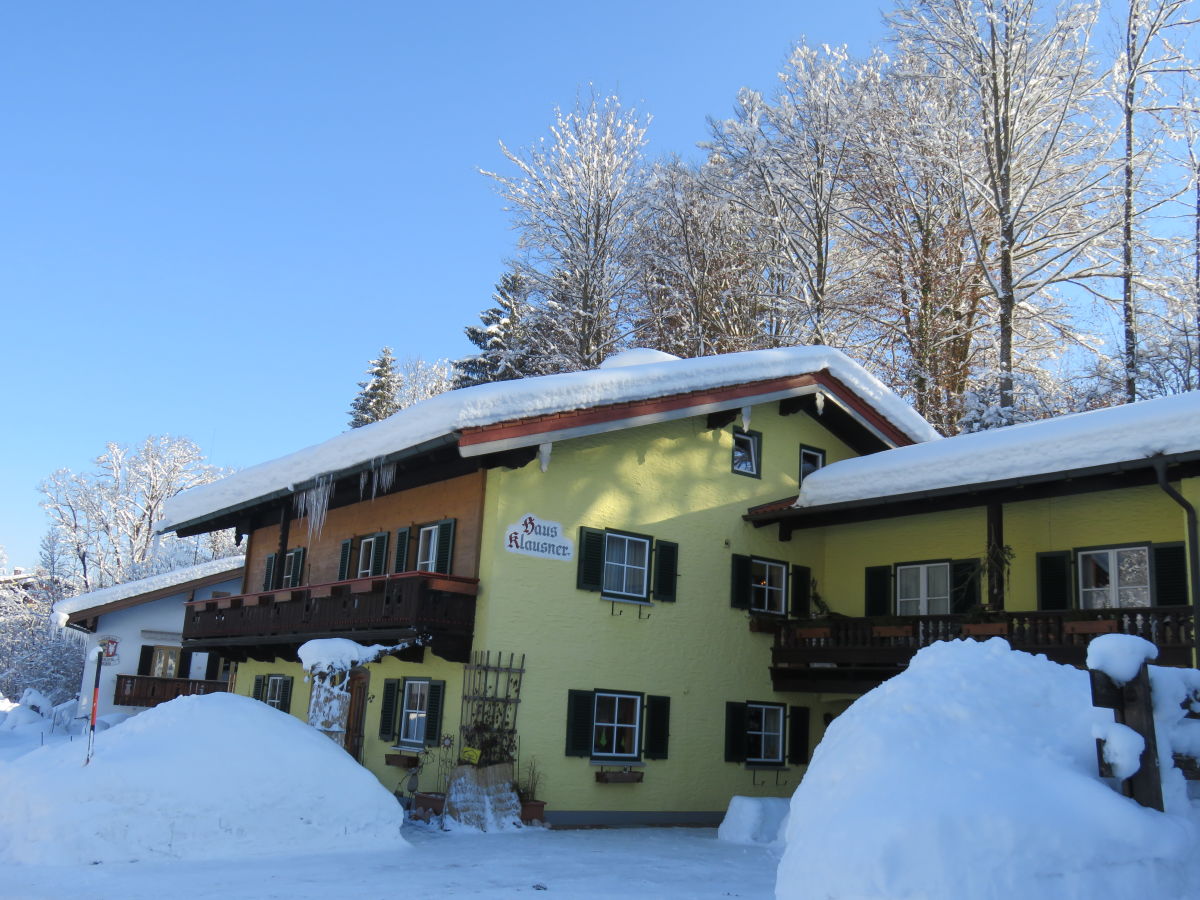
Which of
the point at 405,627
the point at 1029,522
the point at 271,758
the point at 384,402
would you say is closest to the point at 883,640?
the point at 1029,522

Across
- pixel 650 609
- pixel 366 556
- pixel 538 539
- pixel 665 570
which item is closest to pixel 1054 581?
pixel 665 570

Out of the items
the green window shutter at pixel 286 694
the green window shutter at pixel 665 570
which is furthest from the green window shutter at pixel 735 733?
the green window shutter at pixel 286 694

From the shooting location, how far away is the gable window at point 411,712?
53.7 feet

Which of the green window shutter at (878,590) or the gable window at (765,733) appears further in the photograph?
the green window shutter at (878,590)

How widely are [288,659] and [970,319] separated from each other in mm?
19559

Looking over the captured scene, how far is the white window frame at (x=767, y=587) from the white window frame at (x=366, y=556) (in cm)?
681

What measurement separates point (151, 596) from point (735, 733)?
18.5 meters

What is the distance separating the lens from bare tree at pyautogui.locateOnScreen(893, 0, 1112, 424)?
24.8 m

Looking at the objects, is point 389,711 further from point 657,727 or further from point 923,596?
point 923,596

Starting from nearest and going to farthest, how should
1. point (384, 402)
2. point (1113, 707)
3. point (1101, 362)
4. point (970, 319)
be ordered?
point (1113, 707)
point (1101, 362)
point (970, 319)
point (384, 402)

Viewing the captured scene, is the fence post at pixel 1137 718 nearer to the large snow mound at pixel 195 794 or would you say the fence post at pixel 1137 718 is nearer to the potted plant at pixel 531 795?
the large snow mound at pixel 195 794

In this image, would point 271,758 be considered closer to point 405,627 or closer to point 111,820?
point 111,820

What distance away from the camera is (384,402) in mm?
46469

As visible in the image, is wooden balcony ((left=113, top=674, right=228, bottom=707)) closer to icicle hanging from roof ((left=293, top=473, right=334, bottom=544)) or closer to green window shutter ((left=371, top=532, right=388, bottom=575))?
icicle hanging from roof ((left=293, top=473, right=334, bottom=544))
